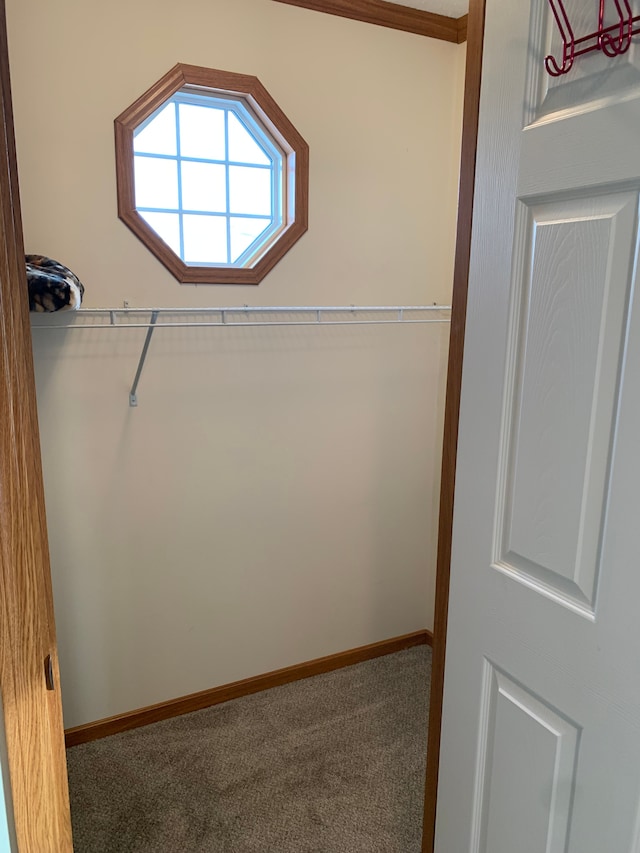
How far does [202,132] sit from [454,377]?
1.46 metres

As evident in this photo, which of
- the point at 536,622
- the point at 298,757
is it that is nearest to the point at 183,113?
the point at 536,622

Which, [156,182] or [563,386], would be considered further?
[156,182]

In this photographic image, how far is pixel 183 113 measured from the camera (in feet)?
6.91

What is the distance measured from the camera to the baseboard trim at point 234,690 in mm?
2219

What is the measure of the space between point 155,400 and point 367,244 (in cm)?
103

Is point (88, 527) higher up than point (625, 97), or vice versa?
point (625, 97)

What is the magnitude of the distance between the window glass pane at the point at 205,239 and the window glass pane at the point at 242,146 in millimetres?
229

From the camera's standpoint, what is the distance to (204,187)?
7.16 feet

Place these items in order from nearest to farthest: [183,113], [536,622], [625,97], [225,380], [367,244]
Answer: [625,97] → [536,622] → [183,113] → [225,380] → [367,244]

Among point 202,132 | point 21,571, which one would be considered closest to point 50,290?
point 202,132

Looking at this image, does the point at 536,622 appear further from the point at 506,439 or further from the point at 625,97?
the point at 625,97

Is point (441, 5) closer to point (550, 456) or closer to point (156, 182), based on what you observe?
point (156, 182)

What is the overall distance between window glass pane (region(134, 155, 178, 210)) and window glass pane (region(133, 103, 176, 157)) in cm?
3

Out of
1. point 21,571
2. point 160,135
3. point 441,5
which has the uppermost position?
point 441,5
